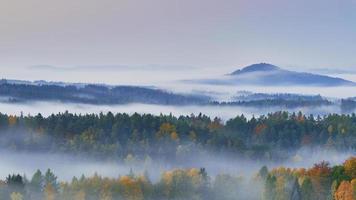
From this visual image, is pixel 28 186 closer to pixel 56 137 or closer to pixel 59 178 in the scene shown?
pixel 59 178

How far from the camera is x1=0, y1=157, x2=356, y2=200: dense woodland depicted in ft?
409

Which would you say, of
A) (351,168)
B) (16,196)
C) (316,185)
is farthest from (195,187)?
(16,196)

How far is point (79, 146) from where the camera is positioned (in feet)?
615

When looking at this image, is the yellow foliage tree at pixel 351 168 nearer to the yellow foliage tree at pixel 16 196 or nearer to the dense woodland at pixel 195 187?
the dense woodland at pixel 195 187

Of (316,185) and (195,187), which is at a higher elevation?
(316,185)

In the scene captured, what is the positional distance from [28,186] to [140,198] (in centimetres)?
1843

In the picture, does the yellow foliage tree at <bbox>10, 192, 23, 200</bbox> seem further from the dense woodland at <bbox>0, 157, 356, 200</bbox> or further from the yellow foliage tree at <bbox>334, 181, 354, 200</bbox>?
the yellow foliage tree at <bbox>334, 181, 354, 200</bbox>

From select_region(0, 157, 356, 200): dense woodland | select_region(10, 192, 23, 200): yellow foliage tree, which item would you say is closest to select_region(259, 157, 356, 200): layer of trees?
select_region(0, 157, 356, 200): dense woodland

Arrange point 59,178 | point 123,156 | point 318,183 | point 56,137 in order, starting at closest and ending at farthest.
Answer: point 318,183 → point 59,178 → point 123,156 → point 56,137

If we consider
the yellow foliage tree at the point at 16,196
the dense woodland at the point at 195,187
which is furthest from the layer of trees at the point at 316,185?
the yellow foliage tree at the point at 16,196

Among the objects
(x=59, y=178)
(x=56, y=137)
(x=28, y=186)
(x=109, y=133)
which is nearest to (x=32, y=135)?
(x=56, y=137)

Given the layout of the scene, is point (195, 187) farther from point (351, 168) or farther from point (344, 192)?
point (344, 192)

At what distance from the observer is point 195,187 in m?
136

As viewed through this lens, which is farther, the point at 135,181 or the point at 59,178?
the point at 59,178
